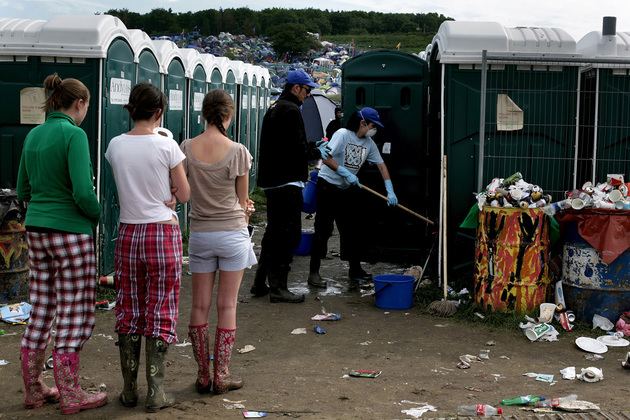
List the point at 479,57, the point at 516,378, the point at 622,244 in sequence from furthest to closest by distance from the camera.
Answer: the point at 479,57, the point at 622,244, the point at 516,378

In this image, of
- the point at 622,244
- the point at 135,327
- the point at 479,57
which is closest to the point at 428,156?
the point at 479,57

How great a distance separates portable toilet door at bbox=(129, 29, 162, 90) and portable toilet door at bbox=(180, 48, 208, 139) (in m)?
1.38

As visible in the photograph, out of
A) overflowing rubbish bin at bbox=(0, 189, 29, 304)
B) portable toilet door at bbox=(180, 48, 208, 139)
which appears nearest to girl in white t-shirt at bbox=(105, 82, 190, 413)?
overflowing rubbish bin at bbox=(0, 189, 29, 304)

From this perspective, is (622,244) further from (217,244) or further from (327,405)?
(217,244)

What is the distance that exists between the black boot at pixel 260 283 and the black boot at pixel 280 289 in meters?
0.21

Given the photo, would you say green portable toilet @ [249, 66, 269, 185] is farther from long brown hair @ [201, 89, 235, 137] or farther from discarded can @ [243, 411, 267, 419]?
discarded can @ [243, 411, 267, 419]

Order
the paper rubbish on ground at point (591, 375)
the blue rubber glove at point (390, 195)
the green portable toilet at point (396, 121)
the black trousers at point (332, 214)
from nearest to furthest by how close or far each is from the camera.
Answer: the paper rubbish on ground at point (591, 375) < the black trousers at point (332, 214) < the blue rubber glove at point (390, 195) < the green portable toilet at point (396, 121)

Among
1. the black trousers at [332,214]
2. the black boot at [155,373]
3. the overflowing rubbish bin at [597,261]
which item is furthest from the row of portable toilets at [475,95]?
the black boot at [155,373]

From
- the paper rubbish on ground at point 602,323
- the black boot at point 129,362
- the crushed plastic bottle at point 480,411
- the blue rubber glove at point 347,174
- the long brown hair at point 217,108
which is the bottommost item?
the crushed plastic bottle at point 480,411

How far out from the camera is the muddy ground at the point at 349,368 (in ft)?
13.4

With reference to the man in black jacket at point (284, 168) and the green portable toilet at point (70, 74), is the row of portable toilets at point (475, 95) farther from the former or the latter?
the man in black jacket at point (284, 168)

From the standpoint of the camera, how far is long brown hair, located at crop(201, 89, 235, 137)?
4117mm

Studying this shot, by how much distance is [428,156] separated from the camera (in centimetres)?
789

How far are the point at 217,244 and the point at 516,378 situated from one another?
2243mm
